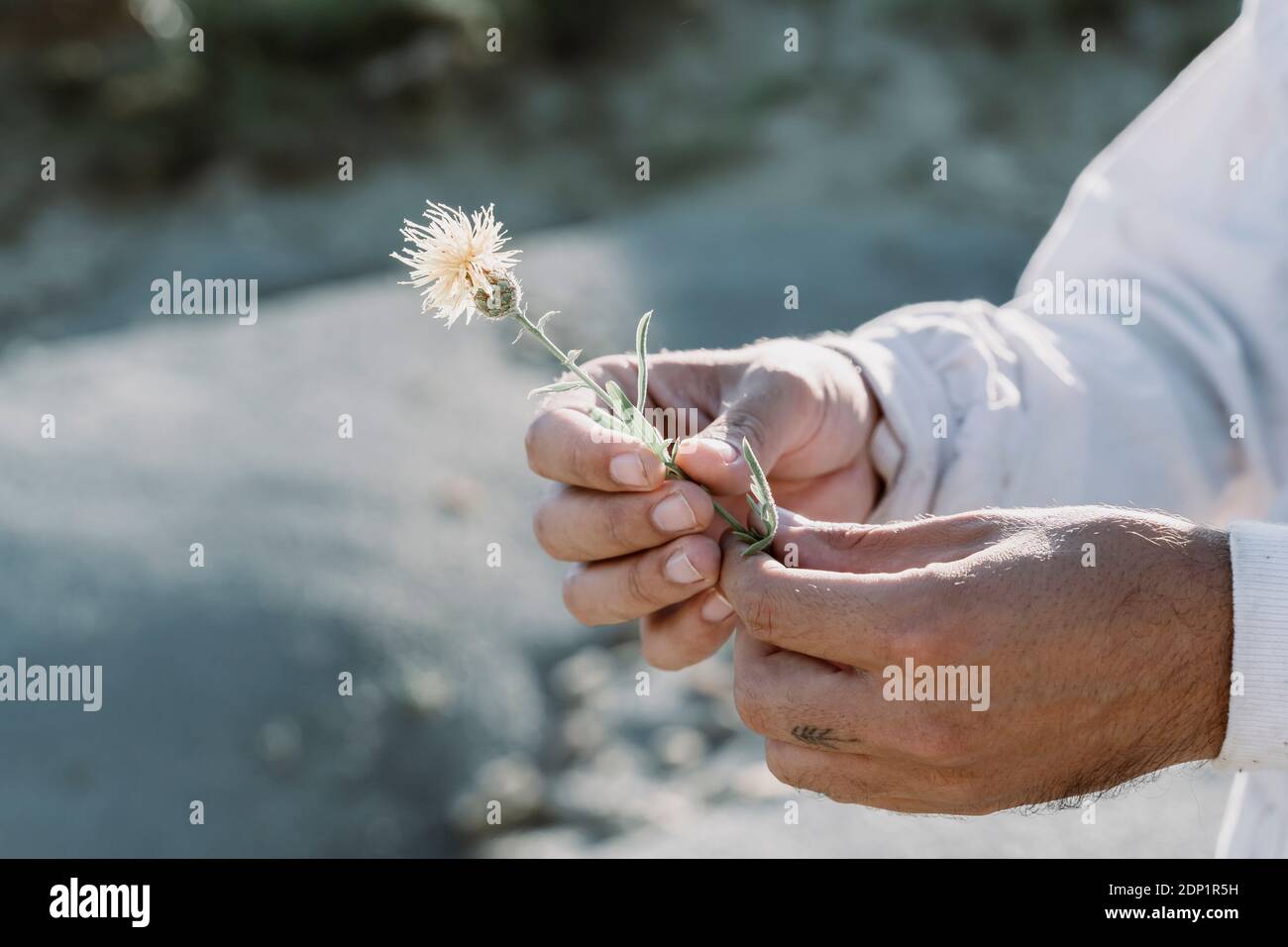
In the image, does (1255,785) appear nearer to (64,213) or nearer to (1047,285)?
(1047,285)

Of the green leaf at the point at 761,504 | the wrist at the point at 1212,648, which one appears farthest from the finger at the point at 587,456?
the wrist at the point at 1212,648

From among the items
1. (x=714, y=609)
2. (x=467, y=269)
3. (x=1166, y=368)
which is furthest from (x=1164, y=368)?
(x=467, y=269)

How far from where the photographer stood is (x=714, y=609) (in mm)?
1605

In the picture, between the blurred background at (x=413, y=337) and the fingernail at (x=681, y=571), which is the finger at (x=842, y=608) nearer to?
the fingernail at (x=681, y=571)

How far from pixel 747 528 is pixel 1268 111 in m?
0.83

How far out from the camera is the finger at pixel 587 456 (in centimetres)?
143

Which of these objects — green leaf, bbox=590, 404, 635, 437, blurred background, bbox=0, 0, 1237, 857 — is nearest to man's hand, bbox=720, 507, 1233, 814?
green leaf, bbox=590, 404, 635, 437

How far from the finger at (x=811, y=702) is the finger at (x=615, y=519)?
0.58 ft

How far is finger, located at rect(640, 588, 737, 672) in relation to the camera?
5.27 ft

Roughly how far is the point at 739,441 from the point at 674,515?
13cm

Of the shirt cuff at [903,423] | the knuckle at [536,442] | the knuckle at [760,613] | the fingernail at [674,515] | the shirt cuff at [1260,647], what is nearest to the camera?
the shirt cuff at [1260,647]

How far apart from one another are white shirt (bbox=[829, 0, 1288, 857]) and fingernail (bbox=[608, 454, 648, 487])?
0.39 metres

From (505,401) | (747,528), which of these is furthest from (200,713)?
(747,528)

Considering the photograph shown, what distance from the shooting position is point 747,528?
4.85 ft
